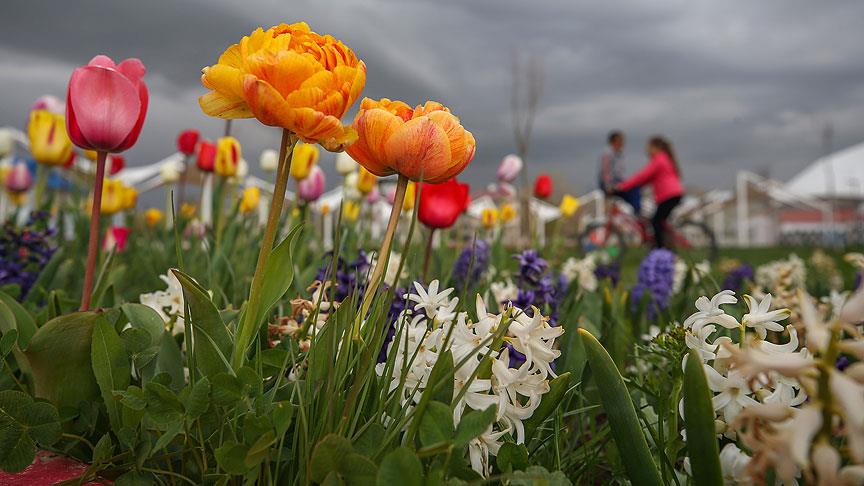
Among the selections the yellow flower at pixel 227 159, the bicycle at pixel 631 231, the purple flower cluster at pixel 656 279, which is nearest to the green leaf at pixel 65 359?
the yellow flower at pixel 227 159

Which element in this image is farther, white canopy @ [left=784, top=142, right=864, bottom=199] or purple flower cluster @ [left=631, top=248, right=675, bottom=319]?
white canopy @ [left=784, top=142, right=864, bottom=199]

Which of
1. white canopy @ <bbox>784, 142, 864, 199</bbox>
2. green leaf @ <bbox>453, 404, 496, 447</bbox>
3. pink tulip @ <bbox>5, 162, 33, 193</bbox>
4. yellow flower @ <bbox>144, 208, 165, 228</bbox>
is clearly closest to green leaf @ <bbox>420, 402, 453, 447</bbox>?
green leaf @ <bbox>453, 404, 496, 447</bbox>

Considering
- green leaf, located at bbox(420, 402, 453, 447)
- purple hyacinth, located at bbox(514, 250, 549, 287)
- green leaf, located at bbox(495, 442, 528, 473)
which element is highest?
purple hyacinth, located at bbox(514, 250, 549, 287)

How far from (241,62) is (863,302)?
26.9 inches

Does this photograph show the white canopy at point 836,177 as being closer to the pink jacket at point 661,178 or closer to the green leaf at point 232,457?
the pink jacket at point 661,178

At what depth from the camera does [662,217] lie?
6.96m

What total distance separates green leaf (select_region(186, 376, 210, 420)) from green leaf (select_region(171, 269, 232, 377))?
52mm

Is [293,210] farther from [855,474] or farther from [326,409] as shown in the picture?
[855,474]

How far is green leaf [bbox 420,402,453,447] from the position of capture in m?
0.65

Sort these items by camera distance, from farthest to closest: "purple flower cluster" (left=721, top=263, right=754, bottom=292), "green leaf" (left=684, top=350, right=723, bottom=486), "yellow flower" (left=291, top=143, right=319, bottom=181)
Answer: "purple flower cluster" (left=721, top=263, right=754, bottom=292), "yellow flower" (left=291, top=143, right=319, bottom=181), "green leaf" (left=684, top=350, right=723, bottom=486)

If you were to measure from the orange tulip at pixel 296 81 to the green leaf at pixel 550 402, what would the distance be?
392mm

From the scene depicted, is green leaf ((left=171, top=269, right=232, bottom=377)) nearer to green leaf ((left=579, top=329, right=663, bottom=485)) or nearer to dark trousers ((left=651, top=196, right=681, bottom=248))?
green leaf ((left=579, top=329, right=663, bottom=485))

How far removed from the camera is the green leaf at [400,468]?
0.58 meters

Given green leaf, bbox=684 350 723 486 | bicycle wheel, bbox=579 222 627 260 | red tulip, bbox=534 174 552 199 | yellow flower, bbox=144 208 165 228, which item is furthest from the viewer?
bicycle wheel, bbox=579 222 627 260
